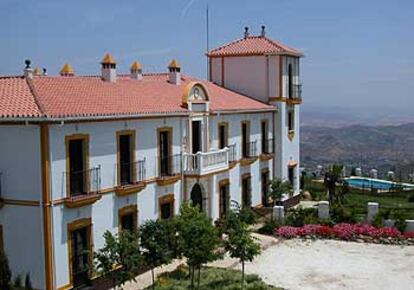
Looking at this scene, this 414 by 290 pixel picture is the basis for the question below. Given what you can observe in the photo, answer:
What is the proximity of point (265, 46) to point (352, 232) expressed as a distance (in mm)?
12468

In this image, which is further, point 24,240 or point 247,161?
point 247,161

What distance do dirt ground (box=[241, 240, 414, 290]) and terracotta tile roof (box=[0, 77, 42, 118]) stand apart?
9.89m

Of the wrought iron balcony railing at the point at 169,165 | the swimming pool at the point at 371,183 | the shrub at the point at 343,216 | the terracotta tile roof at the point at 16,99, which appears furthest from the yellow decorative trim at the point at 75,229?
the swimming pool at the point at 371,183

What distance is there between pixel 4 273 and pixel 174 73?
50.2 ft

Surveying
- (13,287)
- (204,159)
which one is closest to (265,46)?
(204,159)

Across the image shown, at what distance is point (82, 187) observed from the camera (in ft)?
66.5

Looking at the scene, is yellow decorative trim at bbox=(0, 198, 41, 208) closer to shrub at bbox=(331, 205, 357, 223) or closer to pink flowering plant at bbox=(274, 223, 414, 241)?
pink flowering plant at bbox=(274, 223, 414, 241)

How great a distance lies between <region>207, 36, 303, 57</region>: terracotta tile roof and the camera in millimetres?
35562

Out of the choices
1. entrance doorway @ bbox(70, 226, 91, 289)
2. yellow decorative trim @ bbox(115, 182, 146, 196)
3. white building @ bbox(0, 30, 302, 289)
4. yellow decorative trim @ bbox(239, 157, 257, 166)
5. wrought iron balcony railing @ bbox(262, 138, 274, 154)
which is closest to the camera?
white building @ bbox(0, 30, 302, 289)

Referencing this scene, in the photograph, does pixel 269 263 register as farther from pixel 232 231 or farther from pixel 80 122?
pixel 80 122

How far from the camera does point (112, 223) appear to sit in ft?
71.0

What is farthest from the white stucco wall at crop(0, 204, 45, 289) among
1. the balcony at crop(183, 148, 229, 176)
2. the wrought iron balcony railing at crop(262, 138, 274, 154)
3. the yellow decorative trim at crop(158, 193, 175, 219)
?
the wrought iron balcony railing at crop(262, 138, 274, 154)

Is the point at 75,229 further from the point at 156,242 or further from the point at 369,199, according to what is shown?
the point at 369,199

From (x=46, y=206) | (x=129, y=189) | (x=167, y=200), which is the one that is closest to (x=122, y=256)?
(x=46, y=206)
